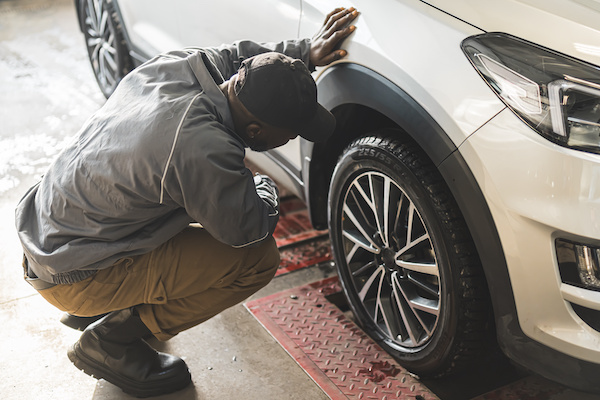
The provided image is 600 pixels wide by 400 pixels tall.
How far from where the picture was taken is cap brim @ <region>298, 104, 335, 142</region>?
190 centimetres

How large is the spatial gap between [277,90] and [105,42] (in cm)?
262

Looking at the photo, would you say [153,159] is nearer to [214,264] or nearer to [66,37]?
[214,264]

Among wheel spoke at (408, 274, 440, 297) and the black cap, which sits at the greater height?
the black cap

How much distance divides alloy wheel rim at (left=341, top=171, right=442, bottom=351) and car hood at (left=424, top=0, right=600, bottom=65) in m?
0.54

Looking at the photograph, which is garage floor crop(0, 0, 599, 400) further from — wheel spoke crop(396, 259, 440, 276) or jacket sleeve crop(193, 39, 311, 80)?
jacket sleeve crop(193, 39, 311, 80)

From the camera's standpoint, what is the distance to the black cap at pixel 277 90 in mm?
1771

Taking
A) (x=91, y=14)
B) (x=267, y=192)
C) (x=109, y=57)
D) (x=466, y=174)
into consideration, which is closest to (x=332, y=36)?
(x=267, y=192)

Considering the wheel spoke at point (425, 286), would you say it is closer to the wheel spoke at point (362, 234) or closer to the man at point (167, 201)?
the wheel spoke at point (362, 234)

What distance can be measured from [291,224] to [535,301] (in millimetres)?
1680

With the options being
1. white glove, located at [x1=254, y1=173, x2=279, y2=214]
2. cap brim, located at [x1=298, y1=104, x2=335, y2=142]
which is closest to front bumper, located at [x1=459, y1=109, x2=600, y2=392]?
cap brim, located at [x1=298, y1=104, x2=335, y2=142]

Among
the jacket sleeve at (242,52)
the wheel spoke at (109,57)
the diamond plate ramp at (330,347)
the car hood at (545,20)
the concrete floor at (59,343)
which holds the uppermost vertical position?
the car hood at (545,20)

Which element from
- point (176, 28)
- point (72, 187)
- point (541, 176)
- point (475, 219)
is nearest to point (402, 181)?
point (475, 219)

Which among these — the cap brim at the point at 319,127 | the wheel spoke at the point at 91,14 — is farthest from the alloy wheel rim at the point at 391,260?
the wheel spoke at the point at 91,14

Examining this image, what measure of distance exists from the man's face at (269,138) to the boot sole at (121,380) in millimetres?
831
